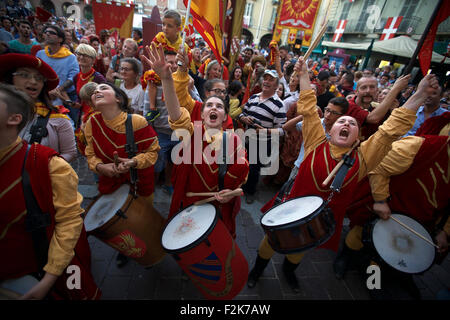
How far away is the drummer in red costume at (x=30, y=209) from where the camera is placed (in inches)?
50.7

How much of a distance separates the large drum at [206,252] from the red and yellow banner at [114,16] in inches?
302

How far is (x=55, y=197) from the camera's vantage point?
1.45m

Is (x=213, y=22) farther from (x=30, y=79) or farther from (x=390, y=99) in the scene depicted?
(x=390, y=99)

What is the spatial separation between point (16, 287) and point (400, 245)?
3270mm

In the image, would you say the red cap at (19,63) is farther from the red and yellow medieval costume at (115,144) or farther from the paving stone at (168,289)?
the paving stone at (168,289)

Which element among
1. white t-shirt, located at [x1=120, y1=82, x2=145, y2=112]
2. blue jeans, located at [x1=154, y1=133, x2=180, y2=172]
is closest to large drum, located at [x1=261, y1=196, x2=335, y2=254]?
blue jeans, located at [x1=154, y1=133, x2=180, y2=172]

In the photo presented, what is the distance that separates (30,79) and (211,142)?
5.58 ft

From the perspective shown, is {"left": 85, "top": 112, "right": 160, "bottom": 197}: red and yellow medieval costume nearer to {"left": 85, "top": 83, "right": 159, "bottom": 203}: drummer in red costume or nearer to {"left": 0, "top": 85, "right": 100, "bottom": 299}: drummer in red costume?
{"left": 85, "top": 83, "right": 159, "bottom": 203}: drummer in red costume

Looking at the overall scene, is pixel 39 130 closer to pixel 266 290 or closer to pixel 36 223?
pixel 36 223

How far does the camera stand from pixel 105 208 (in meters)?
2.11

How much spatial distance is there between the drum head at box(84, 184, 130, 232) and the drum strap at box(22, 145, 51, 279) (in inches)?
17.1

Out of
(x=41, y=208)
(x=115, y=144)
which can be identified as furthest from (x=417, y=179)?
(x=41, y=208)

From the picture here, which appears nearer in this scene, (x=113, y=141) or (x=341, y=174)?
(x=341, y=174)

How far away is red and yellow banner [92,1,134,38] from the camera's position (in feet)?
22.8
